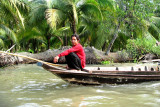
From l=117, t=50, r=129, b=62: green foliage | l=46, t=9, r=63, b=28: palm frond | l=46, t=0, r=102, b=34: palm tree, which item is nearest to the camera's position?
l=46, t=9, r=63, b=28: palm frond

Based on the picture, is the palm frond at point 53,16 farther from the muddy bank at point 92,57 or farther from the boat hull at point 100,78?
the boat hull at point 100,78

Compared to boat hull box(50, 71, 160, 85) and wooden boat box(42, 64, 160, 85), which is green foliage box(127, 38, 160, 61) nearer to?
wooden boat box(42, 64, 160, 85)

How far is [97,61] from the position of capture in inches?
519

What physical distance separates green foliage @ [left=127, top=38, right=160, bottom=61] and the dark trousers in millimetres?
7803

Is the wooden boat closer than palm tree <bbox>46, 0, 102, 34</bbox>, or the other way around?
the wooden boat

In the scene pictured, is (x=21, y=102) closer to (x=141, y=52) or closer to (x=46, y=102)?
(x=46, y=102)

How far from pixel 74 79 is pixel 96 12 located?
8.84m

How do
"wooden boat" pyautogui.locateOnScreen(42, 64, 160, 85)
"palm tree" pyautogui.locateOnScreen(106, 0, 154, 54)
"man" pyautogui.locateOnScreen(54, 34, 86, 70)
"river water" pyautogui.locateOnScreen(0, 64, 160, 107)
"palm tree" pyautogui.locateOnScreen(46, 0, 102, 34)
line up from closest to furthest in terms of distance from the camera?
"river water" pyautogui.locateOnScreen(0, 64, 160, 107), "wooden boat" pyautogui.locateOnScreen(42, 64, 160, 85), "man" pyautogui.locateOnScreen(54, 34, 86, 70), "palm tree" pyautogui.locateOnScreen(106, 0, 154, 54), "palm tree" pyautogui.locateOnScreen(46, 0, 102, 34)

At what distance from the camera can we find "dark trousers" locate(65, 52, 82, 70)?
5.33m

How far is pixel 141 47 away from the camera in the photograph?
502 inches

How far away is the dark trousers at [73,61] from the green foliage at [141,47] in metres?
7.80

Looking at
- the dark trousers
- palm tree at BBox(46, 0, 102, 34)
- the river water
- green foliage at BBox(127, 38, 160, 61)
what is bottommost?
the river water

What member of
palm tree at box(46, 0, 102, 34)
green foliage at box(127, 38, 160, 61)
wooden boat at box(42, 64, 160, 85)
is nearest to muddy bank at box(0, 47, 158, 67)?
green foliage at box(127, 38, 160, 61)

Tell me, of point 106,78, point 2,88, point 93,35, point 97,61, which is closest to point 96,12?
point 97,61
